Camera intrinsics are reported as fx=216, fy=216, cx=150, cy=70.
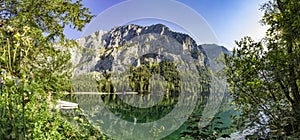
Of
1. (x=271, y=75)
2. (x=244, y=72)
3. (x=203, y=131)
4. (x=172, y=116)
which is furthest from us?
(x=172, y=116)

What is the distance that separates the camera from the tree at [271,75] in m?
3.71

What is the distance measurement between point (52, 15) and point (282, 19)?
485 centimetres

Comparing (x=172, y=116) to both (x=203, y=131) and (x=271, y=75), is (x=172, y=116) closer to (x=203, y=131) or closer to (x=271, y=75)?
(x=203, y=131)

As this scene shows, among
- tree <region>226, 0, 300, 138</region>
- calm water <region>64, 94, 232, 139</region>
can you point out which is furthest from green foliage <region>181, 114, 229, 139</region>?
tree <region>226, 0, 300, 138</region>

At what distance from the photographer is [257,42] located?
443 cm

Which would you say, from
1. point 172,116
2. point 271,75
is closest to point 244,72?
point 271,75

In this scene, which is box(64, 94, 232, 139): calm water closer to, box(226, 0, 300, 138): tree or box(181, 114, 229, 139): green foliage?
box(181, 114, 229, 139): green foliage

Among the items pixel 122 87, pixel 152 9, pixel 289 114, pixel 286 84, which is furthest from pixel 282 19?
pixel 122 87

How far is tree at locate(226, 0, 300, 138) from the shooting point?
3707 mm

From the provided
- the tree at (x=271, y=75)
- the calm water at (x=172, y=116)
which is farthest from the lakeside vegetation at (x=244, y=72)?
the calm water at (x=172, y=116)

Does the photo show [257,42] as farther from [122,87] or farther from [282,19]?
[122,87]

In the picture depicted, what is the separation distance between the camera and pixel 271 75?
4035 millimetres

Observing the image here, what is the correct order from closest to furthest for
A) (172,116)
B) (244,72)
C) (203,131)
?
(244,72) → (203,131) → (172,116)

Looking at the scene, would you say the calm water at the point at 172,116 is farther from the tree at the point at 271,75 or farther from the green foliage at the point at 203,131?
the tree at the point at 271,75
